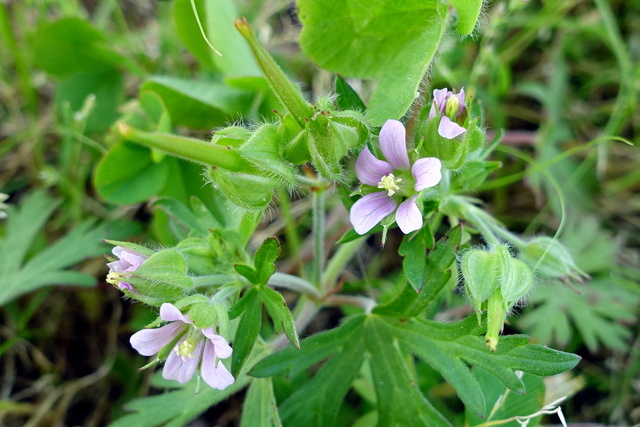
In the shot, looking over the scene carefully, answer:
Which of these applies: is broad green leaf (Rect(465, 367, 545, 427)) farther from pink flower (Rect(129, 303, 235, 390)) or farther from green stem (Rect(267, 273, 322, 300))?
pink flower (Rect(129, 303, 235, 390))

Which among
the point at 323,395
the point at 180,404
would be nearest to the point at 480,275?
the point at 323,395

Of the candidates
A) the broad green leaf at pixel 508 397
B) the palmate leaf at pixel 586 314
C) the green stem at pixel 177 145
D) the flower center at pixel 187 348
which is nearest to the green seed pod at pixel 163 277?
the flower center at pixel 187 348

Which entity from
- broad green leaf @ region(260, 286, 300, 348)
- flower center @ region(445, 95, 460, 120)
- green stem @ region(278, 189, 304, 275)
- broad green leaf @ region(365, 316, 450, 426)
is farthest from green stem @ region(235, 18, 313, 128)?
green stem @ region(278, 189, 304, 275)

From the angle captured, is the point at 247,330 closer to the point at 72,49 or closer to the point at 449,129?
the point at 449,129

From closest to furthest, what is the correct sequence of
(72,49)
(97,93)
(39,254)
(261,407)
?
(261,407), (39,254), (72,49), (97,93)

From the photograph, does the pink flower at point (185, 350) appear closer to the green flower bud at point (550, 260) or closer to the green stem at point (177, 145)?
the green stem at point (177, 145)

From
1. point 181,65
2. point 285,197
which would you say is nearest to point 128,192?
point 285,197
